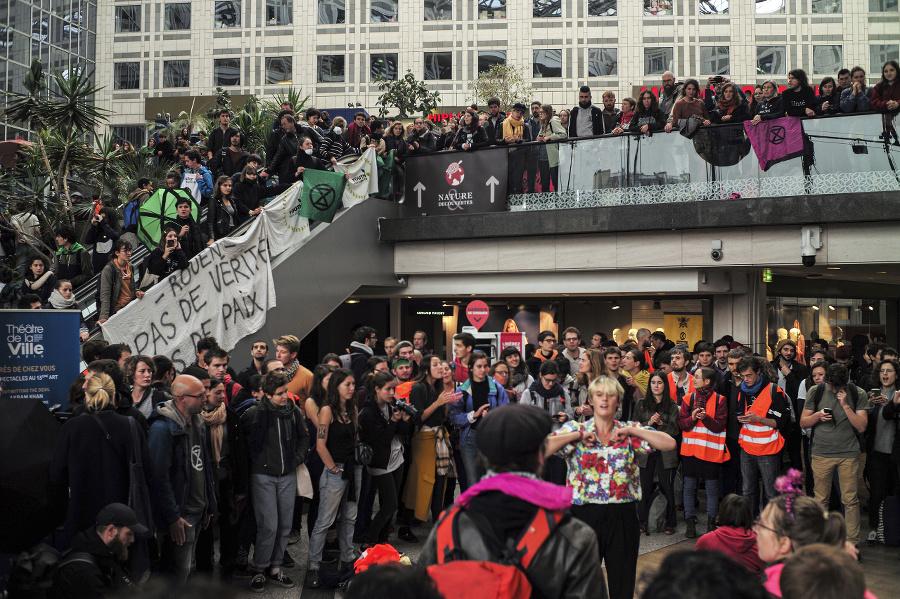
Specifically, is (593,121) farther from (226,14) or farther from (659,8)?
(226,14)

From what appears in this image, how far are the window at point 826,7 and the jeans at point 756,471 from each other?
4068 cm

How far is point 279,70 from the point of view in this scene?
151ft

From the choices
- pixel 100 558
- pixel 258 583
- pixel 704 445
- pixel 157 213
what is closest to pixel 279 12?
pixel 157 213

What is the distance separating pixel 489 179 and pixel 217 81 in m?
34.1

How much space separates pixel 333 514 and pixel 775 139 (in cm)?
1074

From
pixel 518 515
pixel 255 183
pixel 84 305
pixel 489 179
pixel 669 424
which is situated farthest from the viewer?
pixel 489 179

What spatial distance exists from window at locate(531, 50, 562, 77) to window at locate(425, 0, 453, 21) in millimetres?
5136

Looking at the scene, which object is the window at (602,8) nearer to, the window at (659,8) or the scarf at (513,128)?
the window at (659,8)

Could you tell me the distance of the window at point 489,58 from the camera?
44656 mm

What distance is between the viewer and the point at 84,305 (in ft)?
38.7

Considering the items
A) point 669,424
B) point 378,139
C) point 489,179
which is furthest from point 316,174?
point 669,424

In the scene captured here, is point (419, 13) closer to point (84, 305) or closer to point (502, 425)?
point (84, 305)

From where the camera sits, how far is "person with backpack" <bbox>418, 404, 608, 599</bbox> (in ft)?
8.92

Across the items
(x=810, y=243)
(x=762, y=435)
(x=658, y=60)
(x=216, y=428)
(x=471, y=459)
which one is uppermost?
(x=658, y=60)
